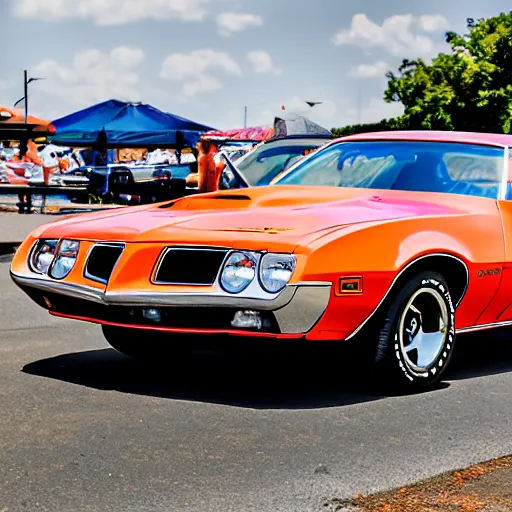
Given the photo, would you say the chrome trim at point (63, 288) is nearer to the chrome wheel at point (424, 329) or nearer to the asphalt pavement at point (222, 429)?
the asphalt pavement at point (222, 429)

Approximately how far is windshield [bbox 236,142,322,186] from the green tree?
1263 inches

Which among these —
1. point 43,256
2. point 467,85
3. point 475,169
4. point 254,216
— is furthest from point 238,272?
point 467,85

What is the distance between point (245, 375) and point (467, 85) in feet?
144

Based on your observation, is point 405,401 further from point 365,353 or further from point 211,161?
point 211,161

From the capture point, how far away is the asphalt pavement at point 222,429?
3.59m

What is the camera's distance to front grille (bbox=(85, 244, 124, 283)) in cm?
498

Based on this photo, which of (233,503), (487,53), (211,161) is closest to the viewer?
(233,503)

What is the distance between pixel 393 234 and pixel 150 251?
117 cm

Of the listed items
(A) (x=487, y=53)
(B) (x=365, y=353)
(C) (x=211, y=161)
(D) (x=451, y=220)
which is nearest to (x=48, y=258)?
(B) (x=365, y=353)

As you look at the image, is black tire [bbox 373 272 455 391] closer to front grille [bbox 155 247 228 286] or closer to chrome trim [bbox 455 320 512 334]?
chrome trim [bbox 455 320 512 334]

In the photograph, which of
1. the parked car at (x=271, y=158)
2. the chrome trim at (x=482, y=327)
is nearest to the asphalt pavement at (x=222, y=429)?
the chrome trim at (x=482, y=327)

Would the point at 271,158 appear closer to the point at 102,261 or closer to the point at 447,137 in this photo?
the point at 447,137

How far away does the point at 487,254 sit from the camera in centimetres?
553

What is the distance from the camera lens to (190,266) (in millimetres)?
4801
